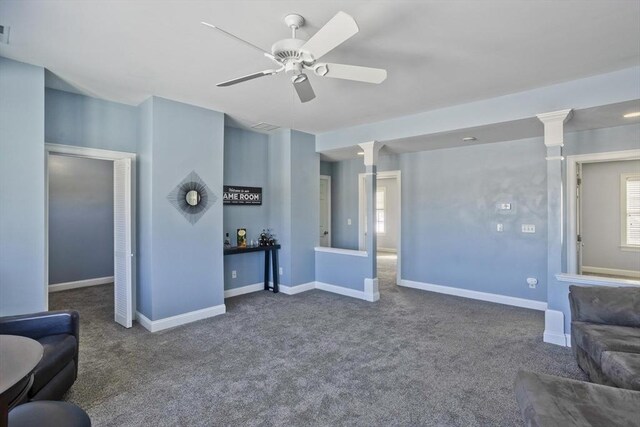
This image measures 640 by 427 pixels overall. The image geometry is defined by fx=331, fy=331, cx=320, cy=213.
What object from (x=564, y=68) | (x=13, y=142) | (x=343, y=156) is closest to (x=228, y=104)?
(x=13, y=142)

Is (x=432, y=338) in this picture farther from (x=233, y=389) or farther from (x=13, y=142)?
(x=13, y=142)

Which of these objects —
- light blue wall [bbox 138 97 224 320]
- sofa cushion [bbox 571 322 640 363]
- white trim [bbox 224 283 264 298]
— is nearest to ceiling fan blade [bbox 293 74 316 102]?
light blue wall [bbox 138 97 224 320]

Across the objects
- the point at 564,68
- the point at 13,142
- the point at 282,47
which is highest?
the point at 564,68

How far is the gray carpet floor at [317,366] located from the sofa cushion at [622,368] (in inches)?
25.3

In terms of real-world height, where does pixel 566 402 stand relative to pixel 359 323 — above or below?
above

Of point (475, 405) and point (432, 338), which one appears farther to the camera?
point (432, 338)

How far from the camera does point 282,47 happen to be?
213 cm

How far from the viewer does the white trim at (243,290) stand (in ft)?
17.5

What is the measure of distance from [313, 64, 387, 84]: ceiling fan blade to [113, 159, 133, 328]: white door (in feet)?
9.40

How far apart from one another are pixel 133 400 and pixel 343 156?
507 centimetres

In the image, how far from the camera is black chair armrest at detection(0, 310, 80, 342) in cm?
248

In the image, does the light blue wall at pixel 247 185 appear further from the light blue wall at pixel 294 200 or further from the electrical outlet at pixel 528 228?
the electrical outlet at pixel 528 228

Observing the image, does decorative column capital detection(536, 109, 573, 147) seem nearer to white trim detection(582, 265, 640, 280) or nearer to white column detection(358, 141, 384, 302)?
white column detection(358, 141, 384, 302)

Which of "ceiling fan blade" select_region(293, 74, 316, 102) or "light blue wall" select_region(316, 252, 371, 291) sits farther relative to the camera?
"light blue wall" select_region(316, 252, 371, 291)
